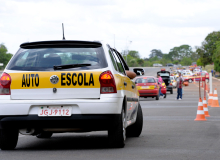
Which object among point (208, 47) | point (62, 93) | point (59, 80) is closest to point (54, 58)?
point (59, 80)

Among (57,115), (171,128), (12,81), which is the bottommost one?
(171,128)

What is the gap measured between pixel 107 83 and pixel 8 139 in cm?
188

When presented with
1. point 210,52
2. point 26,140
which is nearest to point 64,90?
point 26,140

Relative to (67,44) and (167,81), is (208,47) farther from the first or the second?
(67,44)

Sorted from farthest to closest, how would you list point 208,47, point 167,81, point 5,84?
point 208,47, point 167,81, point 5,84

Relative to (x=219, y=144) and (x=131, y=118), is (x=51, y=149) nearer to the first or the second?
(x=131, y=118)

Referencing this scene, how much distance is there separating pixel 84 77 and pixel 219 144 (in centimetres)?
290

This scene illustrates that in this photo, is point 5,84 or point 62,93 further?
point 5,84

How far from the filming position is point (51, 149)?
25.5ft

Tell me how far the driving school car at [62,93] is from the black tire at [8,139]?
2 cm

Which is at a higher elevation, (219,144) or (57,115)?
(57,115)

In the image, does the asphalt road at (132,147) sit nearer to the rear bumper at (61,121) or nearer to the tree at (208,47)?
the rear bumper at (61,121)

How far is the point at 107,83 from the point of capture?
710 cm

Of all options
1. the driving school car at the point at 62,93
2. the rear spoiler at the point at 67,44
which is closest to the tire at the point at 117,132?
the driving school car at the point at 62,93
